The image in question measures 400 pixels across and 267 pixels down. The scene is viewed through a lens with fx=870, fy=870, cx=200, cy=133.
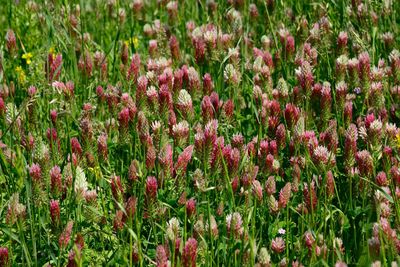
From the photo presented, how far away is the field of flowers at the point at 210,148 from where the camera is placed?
3.12m

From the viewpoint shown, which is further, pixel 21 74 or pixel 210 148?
pixel 21 74

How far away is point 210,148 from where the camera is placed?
3.32 metres

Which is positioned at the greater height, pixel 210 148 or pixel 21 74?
pixel 210 148

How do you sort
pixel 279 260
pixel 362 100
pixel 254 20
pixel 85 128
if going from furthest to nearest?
pixel 254 20 < pixel 362 100 < pixel 85 128 < pixel 279 260

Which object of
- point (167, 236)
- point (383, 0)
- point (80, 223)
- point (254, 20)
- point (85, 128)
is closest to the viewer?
point (167, 236)

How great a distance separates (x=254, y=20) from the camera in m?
A: 5.37

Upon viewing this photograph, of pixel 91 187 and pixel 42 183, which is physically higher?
pixel 42 183

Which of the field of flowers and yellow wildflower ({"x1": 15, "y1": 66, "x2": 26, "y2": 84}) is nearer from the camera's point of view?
the field of flowers

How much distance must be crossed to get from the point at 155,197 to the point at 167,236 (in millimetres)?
379

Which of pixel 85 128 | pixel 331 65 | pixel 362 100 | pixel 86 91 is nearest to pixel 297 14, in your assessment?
pixel 331 65

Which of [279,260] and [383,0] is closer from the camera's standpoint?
[279,260]

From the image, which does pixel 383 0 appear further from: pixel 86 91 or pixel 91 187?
pixel 91 187

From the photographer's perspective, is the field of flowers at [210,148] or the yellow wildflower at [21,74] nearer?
the field of flowers at [210,148]

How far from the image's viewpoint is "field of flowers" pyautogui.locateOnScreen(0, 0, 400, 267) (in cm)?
312
